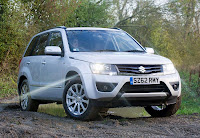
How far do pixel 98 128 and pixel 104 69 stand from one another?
3.21 ft

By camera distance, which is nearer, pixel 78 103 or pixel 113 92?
pixel 113 92

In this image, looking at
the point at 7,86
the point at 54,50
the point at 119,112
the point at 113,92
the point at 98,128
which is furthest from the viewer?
the point at 7,86

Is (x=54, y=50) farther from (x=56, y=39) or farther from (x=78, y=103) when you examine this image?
(x=78, y=103)

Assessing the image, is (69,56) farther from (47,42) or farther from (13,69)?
(13,69)

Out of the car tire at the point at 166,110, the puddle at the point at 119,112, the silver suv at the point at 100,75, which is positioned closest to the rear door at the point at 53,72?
the silver suv at the point at 100,75

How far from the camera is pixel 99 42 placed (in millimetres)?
6949

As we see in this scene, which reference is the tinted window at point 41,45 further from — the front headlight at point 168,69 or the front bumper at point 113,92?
the front headlight at point 168,69

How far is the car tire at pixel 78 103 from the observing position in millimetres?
5832

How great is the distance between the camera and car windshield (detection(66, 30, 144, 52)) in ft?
22.1

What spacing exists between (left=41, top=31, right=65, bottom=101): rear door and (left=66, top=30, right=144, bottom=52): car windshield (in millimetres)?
277

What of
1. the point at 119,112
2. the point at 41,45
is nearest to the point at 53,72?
the point at 41,45

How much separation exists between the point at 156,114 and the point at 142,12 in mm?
14291

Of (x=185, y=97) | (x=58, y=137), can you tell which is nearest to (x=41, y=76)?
(x=58, y=137)

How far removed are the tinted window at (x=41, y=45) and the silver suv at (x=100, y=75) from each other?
160 mm
